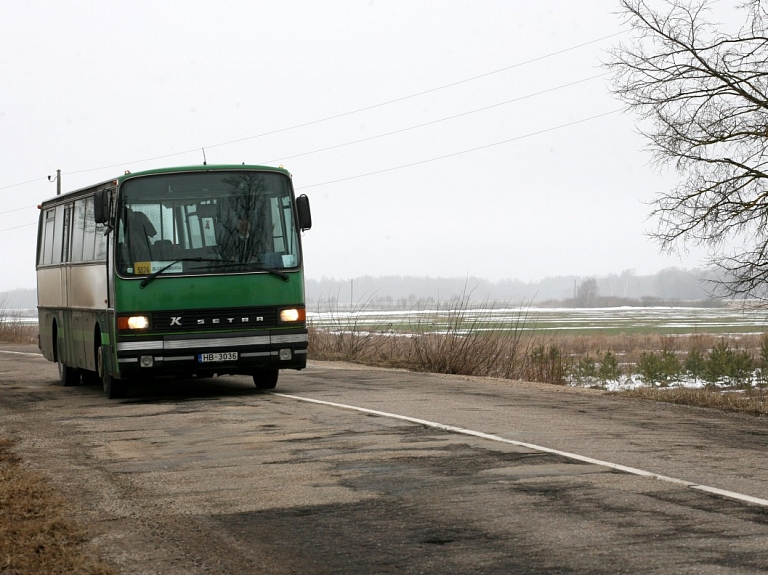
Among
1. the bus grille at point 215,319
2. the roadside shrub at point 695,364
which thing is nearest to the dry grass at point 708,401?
the bus grille at point 215,319

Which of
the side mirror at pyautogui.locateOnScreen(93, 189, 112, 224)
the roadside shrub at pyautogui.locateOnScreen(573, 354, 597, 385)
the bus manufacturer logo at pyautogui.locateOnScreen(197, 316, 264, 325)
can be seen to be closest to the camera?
the side mirror at pyautogui.locateOnScreen(93, 189, 112, 224)

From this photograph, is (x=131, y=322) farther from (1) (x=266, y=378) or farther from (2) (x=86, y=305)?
(1) (x=266, y=378)

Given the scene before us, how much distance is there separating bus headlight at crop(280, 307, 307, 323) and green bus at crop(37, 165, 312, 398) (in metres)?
0.01

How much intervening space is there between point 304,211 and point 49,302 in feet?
23.4

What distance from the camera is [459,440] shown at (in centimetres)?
1066

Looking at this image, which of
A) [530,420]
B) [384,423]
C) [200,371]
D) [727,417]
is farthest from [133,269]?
[727,417]

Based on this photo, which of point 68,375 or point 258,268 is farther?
point 68,375

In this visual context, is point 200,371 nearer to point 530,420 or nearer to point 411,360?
point 530,420

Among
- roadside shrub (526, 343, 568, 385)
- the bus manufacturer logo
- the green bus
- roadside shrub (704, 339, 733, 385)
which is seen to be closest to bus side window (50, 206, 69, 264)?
the green bus

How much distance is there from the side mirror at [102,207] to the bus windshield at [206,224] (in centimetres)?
21

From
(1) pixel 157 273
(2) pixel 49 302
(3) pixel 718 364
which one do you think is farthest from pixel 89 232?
(3) pixel 718 364

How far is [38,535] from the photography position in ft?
21.8

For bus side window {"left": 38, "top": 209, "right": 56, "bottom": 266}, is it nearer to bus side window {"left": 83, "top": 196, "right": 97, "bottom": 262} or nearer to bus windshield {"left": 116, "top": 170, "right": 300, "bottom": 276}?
bus side window {"left": 83, "top": 196, "right": 97, "bottom": 262}

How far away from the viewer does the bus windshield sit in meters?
15.4
